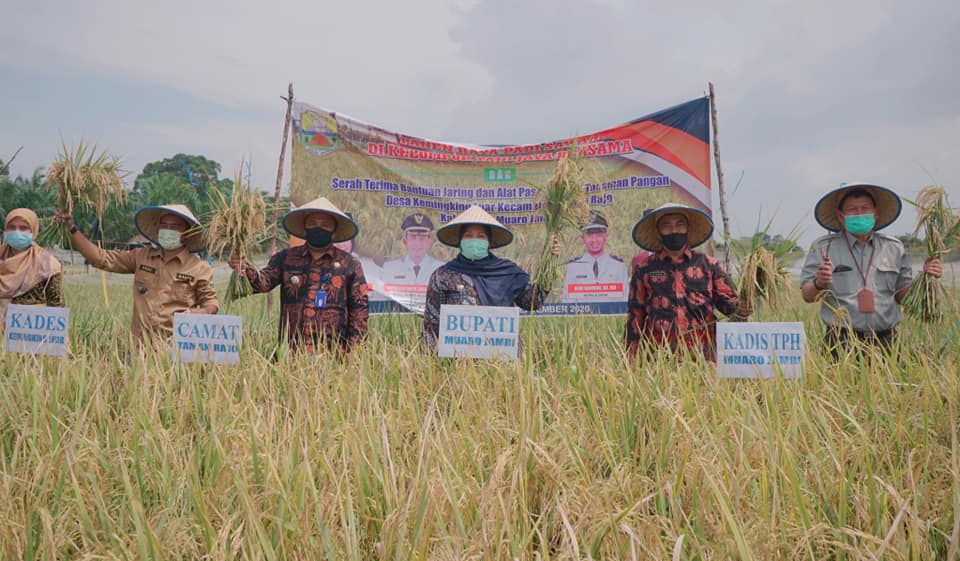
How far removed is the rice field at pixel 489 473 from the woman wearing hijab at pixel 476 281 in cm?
119

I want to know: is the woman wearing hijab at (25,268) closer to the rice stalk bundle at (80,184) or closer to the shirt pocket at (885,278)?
the rice stalk bundle at (80,184)

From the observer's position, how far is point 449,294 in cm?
363

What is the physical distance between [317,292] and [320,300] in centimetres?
6

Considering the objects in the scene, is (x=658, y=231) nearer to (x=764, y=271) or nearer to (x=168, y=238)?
(x=764, y=271)

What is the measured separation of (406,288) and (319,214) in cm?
192

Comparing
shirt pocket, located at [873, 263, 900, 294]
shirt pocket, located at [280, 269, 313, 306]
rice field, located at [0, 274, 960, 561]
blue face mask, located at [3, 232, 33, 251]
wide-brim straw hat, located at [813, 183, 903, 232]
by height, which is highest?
wide-brim straw hat, located at [813, 183, 903, 232]

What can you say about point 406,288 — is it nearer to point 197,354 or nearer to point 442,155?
point 442,155

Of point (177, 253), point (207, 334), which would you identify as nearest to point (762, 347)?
point (207, 334)

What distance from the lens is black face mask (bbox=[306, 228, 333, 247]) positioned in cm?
372

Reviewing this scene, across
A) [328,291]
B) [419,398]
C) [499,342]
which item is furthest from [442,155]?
[419,398]

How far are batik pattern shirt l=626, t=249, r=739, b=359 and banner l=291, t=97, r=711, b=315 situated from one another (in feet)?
6.17

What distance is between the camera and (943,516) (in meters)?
1.41

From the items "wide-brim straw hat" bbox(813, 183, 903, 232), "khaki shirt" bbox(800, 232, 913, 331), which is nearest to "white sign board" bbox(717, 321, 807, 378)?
"khaki shirt" bbox(800, 232, 913, 331)

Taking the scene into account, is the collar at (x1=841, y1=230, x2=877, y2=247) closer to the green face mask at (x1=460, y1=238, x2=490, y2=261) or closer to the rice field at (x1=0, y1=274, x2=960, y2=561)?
the rice field at (x1=0, y1=274, x2=960, y2=561)
